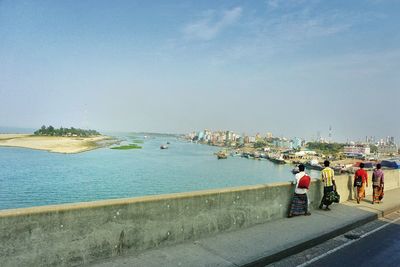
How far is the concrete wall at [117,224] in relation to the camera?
496 centimetres

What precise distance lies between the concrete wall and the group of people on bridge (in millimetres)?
1429

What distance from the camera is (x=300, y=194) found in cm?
996

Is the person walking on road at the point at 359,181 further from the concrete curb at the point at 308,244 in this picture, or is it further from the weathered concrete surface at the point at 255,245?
the weathered concrete surface at the point at 255,245

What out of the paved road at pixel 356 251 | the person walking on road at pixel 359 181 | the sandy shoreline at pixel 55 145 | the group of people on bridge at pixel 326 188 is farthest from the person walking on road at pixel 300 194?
the sandy shoreline at pixel 55 145

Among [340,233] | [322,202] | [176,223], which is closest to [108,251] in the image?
[176,223]

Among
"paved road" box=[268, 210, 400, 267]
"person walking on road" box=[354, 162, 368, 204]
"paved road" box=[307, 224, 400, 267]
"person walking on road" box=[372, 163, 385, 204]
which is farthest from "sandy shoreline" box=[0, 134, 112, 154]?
"paved road" box=[307, 224, 400, 267]

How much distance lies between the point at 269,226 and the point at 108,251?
4361 mm

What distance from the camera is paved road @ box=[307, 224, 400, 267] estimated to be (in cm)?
670

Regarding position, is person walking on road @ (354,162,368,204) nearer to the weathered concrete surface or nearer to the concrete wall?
the weathered concrete surface

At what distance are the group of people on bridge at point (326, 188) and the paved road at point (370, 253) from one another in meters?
1.91

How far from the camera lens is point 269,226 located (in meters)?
8.76

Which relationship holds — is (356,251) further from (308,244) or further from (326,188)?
(326,188)

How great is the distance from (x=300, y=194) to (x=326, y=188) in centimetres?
173

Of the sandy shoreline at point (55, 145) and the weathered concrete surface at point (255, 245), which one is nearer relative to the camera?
the weathered concrete surface at point (255, 245)
